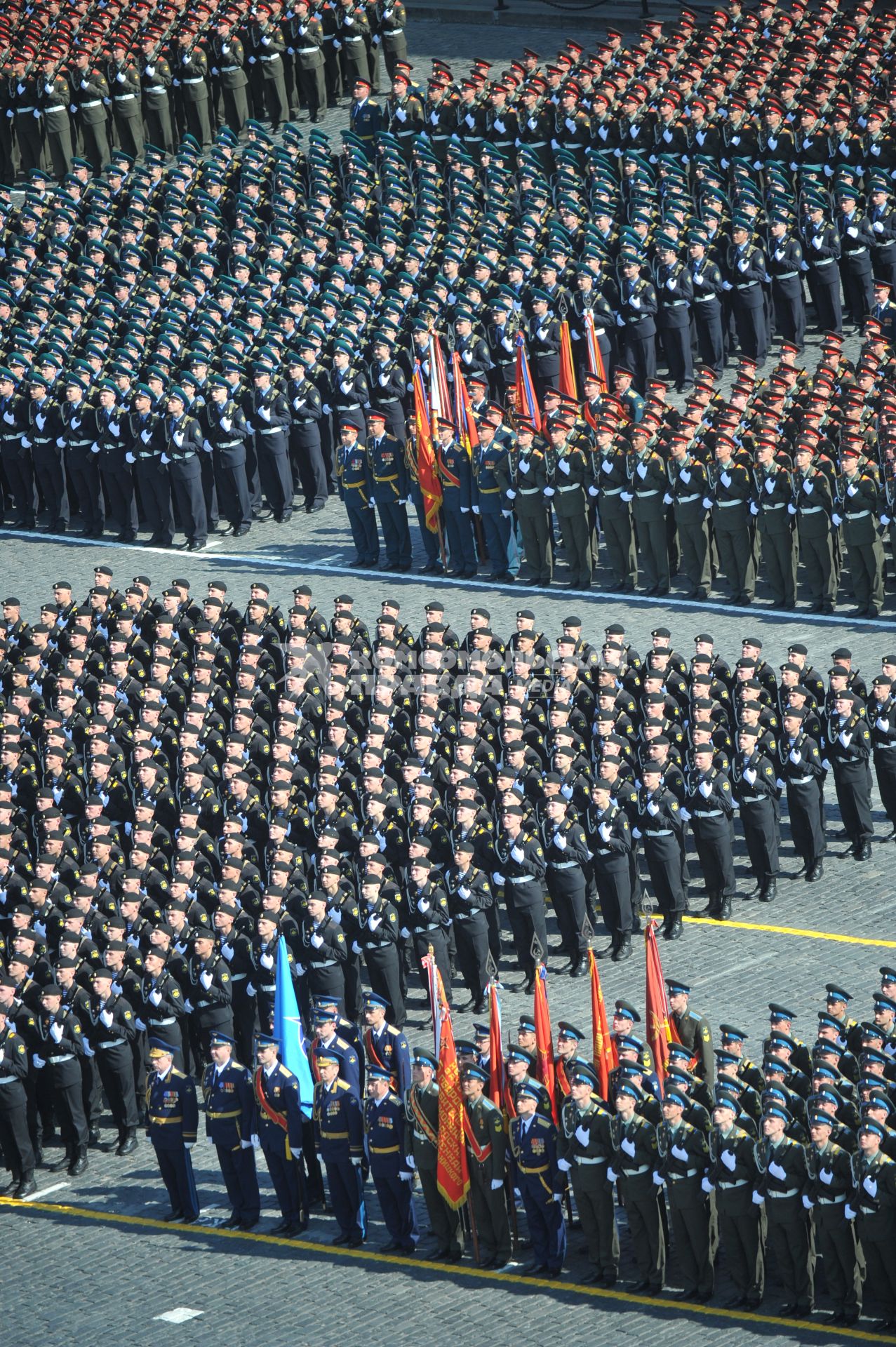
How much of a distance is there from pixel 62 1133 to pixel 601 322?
14037 mm

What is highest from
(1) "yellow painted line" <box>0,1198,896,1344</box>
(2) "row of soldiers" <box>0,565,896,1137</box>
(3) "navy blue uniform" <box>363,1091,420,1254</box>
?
(2) "row of soldiers" <box>0,565,896,1137</box>

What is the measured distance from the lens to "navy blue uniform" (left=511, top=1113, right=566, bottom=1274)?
18.3 metres

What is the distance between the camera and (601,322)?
31.8 meters

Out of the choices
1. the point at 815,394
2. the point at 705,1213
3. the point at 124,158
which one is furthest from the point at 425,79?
the point at 705,1213

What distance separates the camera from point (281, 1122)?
19438 millimetres

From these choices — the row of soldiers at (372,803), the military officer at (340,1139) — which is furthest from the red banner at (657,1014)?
the row of soldiers at (372,803)

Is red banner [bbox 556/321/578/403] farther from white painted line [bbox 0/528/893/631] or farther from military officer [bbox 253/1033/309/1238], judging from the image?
military officer [bbox 253/1033/309/1238]

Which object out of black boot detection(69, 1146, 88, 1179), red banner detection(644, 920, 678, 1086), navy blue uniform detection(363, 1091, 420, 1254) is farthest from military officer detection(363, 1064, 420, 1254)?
black boot detection(69, 1146, 88, 1179)

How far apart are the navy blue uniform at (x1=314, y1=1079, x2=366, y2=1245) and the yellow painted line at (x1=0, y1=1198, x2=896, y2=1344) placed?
401 millimetres

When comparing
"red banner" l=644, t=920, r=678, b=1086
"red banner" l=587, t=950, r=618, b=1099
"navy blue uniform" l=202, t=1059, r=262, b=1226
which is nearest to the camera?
"red banner" l=587, t=950, r=618, b=1099

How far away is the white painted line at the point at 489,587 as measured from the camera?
27.5 m

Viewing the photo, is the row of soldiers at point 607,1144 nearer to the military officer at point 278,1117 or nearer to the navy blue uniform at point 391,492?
the military officer at point 278,1117

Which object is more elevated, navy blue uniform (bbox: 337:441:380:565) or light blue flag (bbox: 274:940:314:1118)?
navy blue uniform (bbox: 337:441:380:565)

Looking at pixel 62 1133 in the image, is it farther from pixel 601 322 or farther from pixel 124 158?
pixel 124 158
